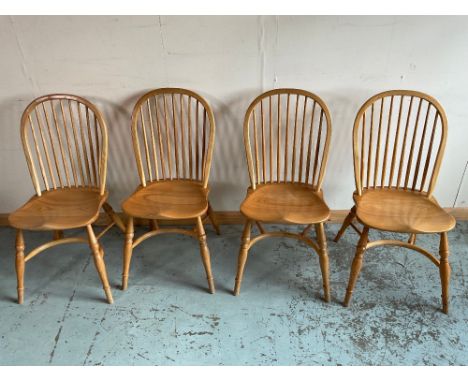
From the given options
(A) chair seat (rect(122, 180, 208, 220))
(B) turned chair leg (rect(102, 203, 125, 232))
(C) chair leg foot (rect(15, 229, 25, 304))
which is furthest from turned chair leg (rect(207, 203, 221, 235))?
(C) chair leg foot (rect(15, 229, 25, 304))

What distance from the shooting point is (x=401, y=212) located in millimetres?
1666

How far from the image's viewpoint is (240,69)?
6.01 ft

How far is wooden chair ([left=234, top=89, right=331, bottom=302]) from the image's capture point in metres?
1.67

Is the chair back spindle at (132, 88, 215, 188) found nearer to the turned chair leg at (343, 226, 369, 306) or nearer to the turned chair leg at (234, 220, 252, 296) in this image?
the turned chair leg at (234, 220, 252, 296)

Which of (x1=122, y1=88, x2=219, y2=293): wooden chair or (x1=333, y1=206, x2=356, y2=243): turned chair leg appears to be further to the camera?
(x1=333, y1=206, x2=356, y2=243): turned chair leg

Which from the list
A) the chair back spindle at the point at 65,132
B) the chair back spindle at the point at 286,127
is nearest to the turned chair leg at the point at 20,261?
the chair back spindle at the point at 65,132

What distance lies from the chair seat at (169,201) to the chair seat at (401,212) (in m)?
0.76

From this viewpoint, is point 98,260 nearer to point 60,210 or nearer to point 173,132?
point 60,210

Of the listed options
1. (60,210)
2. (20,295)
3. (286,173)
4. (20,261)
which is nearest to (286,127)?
(286,173)

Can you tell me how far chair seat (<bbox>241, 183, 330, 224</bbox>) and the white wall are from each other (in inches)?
14.8

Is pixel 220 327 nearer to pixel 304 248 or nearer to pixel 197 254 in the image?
pixel 197 254

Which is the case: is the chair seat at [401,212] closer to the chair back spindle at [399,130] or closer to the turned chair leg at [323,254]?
the chair back spindle at [399,130]

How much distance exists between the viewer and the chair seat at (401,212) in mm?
1564

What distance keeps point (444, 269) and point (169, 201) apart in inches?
52.0
